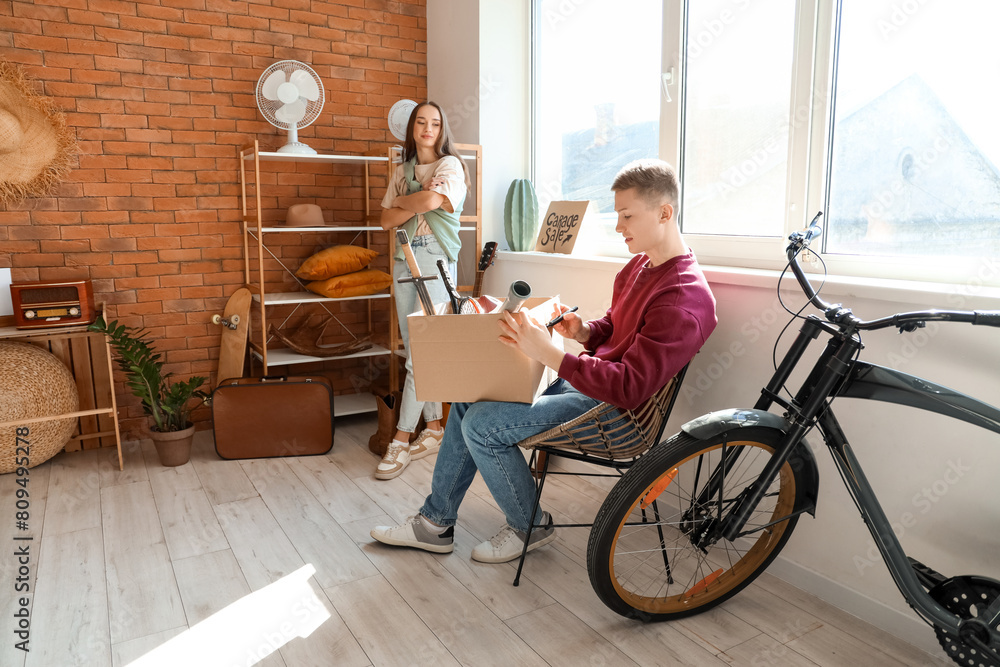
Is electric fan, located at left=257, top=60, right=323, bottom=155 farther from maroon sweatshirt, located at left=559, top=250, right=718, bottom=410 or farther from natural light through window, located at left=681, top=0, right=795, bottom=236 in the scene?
maroon sweatshirt, located at left=559, top=250, right=718, bottom=410

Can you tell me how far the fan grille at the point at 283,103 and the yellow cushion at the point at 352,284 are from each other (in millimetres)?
744

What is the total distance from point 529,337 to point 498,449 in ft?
1.37

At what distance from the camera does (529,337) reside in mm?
1770

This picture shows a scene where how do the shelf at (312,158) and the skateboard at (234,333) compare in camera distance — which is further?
the skateboard at (234,333)

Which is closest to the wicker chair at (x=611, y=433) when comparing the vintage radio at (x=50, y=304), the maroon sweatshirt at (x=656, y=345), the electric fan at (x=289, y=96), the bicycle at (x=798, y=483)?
the maroon sweatshirt at (x=656, y=345)

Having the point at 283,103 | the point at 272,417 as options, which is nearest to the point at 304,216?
the point at 283,103

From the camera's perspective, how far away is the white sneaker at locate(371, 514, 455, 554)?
2.25 m

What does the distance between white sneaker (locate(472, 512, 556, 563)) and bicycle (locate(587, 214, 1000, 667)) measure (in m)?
0.35

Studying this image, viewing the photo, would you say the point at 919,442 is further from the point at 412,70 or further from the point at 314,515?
the point at 412,70

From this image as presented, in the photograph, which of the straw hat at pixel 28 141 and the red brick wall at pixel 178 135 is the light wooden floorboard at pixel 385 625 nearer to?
the red brick wall at pixel 178 135

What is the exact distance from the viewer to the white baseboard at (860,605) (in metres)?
1.74

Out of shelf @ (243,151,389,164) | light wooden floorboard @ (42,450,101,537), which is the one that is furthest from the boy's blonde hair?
light wooden floorboard @ (42,450,101,537)

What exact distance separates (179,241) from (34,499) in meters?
1.31

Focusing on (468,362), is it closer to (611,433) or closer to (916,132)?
(611,433)
